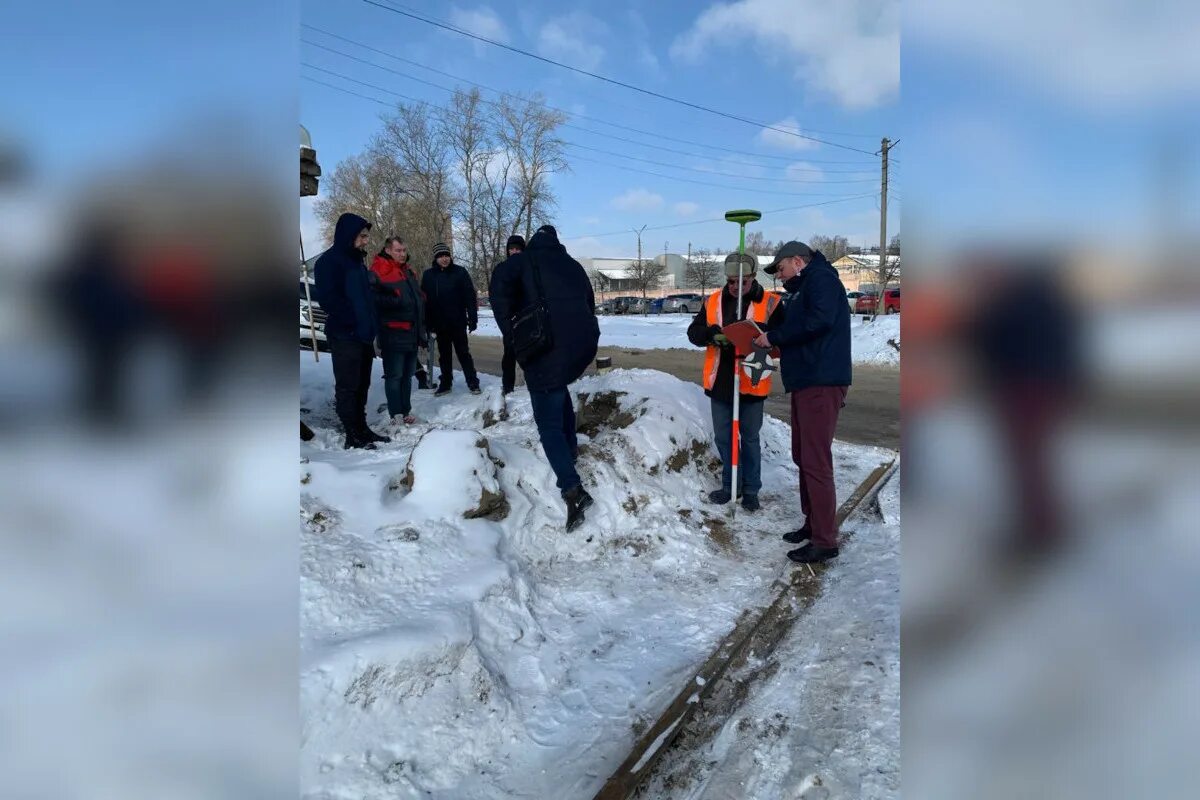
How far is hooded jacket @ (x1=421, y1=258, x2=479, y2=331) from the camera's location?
7.21m

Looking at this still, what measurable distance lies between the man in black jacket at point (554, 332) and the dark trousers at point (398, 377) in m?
2.10

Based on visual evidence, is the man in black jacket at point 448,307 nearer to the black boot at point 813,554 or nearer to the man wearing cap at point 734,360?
the man wearing cap at point 734,360

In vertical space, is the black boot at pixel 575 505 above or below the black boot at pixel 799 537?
above

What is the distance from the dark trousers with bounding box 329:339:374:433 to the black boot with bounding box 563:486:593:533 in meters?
2.04

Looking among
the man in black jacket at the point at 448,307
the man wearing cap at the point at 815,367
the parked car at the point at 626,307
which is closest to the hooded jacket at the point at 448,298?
the man in black jacket at the point at 448,307

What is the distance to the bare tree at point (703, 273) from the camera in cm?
5622

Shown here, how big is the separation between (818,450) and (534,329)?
72.1 inches

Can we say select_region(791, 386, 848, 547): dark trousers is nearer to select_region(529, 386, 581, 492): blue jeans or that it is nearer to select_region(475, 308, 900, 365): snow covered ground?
select_region(529, 386, 581, 492): blue jeans
